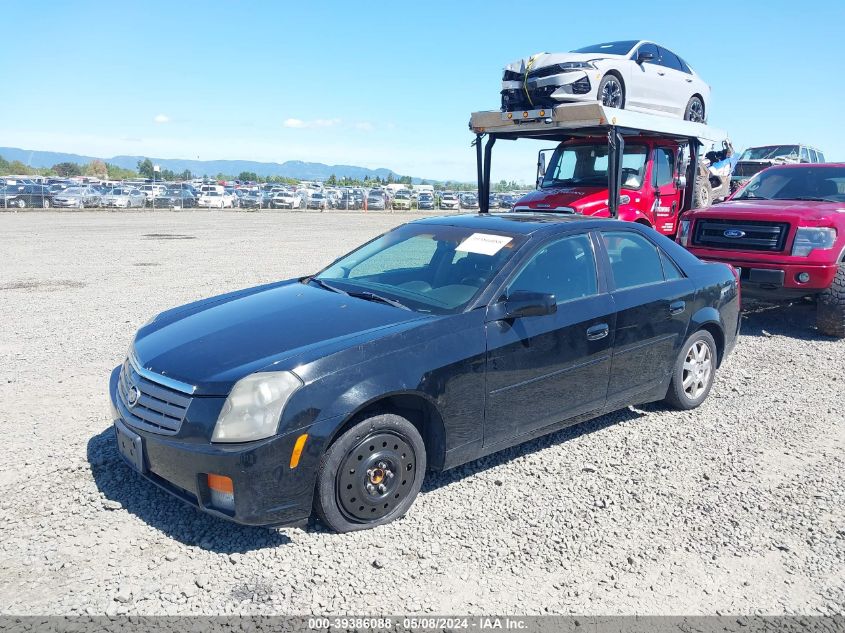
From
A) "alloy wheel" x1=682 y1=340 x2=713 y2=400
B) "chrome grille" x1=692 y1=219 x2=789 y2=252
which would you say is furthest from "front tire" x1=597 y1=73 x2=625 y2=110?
"alloy wheel" x1=682 y1=340 x2=713 y2=400

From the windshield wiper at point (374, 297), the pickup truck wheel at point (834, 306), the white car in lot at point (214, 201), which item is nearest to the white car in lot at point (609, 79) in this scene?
the pickup truck wheel at point (834, 306)

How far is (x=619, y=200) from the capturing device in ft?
32.2

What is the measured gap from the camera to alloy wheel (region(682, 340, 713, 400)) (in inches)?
205

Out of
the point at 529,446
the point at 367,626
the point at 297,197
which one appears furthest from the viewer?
the point at 297,197

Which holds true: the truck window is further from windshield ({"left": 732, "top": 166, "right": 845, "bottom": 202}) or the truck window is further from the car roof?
the car roof

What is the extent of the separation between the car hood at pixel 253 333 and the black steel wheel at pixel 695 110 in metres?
9.69

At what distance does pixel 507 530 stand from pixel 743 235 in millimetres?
6011

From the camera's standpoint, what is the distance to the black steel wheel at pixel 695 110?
11.8 meters

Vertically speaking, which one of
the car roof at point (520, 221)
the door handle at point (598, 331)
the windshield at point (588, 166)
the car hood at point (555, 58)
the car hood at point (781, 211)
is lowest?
the door handle at point (598, 331)

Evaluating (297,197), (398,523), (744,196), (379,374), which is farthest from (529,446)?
(297,197)

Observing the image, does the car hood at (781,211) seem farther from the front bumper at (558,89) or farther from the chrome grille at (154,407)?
the chrome grille at (154,407)

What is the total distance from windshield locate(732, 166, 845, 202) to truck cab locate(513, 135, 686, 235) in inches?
57.0

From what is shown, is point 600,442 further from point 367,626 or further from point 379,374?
point 367,626

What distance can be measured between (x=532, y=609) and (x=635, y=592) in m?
0.51
